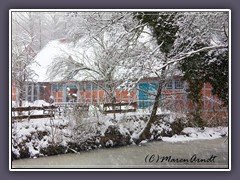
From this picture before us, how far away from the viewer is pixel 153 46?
5.28 m

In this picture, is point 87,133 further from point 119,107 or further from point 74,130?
point 119,107

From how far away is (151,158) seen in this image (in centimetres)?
513

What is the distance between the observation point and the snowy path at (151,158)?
5.07m

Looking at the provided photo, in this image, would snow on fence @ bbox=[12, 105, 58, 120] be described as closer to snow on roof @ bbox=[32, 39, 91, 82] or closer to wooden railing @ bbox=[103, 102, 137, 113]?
snow on roof @ bbox=[32, 39, 91, 82]

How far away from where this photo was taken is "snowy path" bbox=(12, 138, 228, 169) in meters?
5.07

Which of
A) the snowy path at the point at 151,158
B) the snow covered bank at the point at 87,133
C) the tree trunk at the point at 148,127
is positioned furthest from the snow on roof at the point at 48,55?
the tree trunk at the point at 148,127

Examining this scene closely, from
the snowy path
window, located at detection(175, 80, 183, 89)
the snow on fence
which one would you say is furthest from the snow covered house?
the snowy path

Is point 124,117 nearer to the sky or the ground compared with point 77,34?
nearer to the ground

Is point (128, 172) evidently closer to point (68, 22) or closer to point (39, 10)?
point (68, 22)

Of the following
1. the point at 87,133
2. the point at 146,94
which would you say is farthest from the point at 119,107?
the point at 87,133

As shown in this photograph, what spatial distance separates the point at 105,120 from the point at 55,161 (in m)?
1.03

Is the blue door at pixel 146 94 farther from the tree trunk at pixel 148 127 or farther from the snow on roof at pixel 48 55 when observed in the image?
the snow on roof at pixel 48 55

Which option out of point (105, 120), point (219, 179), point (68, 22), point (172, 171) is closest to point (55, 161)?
point (105, 120)

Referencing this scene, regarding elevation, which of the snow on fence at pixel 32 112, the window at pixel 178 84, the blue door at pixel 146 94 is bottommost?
the snow on fence at pixel 32 112
